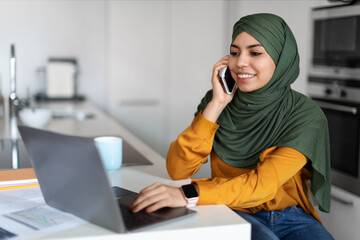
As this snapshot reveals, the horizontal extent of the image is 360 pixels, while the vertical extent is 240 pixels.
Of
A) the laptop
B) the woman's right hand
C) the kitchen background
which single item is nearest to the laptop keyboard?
the laptop

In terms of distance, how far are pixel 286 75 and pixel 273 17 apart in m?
0.19

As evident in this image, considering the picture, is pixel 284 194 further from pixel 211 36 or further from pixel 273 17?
pixel 211 36

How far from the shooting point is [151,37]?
12.8ft

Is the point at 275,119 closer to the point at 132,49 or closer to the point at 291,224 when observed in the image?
the point at 291,224

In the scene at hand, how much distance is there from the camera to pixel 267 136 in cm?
145

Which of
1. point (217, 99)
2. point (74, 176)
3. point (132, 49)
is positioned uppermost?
point (132, 49)

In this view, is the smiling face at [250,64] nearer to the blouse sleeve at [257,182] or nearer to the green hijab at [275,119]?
the green hijab at [275,119]

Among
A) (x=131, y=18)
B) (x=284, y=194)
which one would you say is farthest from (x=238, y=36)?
(x=131, y=18)

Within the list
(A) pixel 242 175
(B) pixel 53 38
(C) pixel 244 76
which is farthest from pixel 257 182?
(B) pixel 53 38

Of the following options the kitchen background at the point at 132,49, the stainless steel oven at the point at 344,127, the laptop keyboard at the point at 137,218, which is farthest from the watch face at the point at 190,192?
the kitchen background at the point at 132,49

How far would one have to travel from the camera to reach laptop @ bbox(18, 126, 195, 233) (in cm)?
88

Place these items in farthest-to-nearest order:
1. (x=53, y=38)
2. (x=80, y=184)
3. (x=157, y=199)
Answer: (x=53, y=38)
(x=157, y=199)
(x=80, y=184)

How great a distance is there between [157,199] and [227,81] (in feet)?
1.80

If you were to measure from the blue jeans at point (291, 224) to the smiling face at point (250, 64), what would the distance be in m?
0.40
